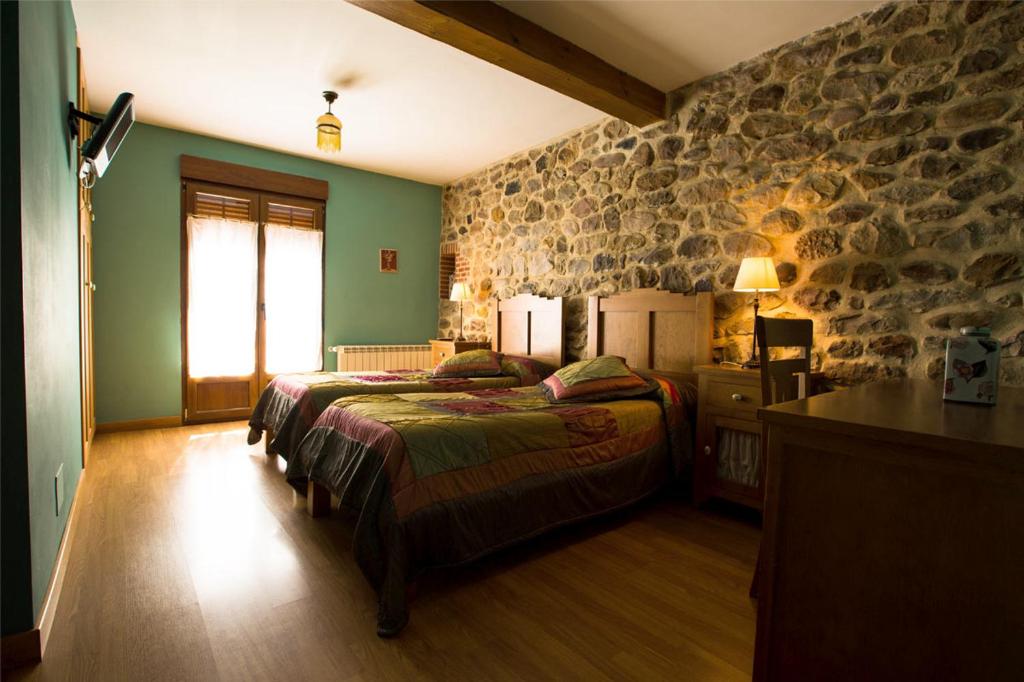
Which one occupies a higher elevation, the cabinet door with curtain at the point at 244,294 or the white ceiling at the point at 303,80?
the white ceiling at the point at 303,80

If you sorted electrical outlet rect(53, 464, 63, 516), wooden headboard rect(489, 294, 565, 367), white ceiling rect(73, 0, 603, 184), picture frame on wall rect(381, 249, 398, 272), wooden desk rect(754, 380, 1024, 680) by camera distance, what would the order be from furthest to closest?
picture frame on wall rect(381, 249, 398, 272)
wooden headboard rect(489, 294, 565, 367)
white ceiling rect(73, 0, 603, 184)
electrical outlet rect(53, 464, 63, 516)
wooden desk rect(754, 380, 1024, 680)

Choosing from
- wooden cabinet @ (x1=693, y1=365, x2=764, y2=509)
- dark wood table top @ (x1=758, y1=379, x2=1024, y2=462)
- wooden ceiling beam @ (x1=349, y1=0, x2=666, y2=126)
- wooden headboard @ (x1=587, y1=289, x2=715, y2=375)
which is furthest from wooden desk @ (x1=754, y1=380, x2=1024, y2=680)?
wooden ceiling beam @ (x1=349, y1=0, x2=666, y2=126)

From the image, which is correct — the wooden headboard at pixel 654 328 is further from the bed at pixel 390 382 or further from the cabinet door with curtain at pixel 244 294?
the cabinet door with curtain at pixel 244 294

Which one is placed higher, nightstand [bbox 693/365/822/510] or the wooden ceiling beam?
the wooden ceiling beam

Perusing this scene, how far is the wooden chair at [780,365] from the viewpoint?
5.53 ft

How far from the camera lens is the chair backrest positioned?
168cm

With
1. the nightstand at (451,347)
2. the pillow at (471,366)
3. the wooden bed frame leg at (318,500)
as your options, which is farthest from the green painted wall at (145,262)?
the wooden bed frame leg at (318,500)

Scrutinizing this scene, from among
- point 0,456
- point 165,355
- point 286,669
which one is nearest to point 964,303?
point 286,669

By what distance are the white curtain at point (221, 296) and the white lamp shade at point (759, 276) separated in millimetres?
4277

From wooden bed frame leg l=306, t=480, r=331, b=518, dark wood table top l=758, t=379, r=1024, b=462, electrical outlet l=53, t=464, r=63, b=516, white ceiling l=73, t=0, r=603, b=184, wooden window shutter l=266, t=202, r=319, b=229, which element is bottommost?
wooden bed frame leg l=306, t=480, r=331, b=518

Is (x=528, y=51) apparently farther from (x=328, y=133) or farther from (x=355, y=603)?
(x=355, y=603)

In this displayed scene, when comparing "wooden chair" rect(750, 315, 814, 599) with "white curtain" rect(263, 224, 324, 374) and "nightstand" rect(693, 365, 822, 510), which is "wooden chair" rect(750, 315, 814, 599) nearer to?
"nightstand" rect(693, 365, 822, 510)

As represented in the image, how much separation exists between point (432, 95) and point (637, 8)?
63.1 inches

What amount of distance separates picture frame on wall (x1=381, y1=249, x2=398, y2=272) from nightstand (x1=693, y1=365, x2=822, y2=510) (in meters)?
3.82
